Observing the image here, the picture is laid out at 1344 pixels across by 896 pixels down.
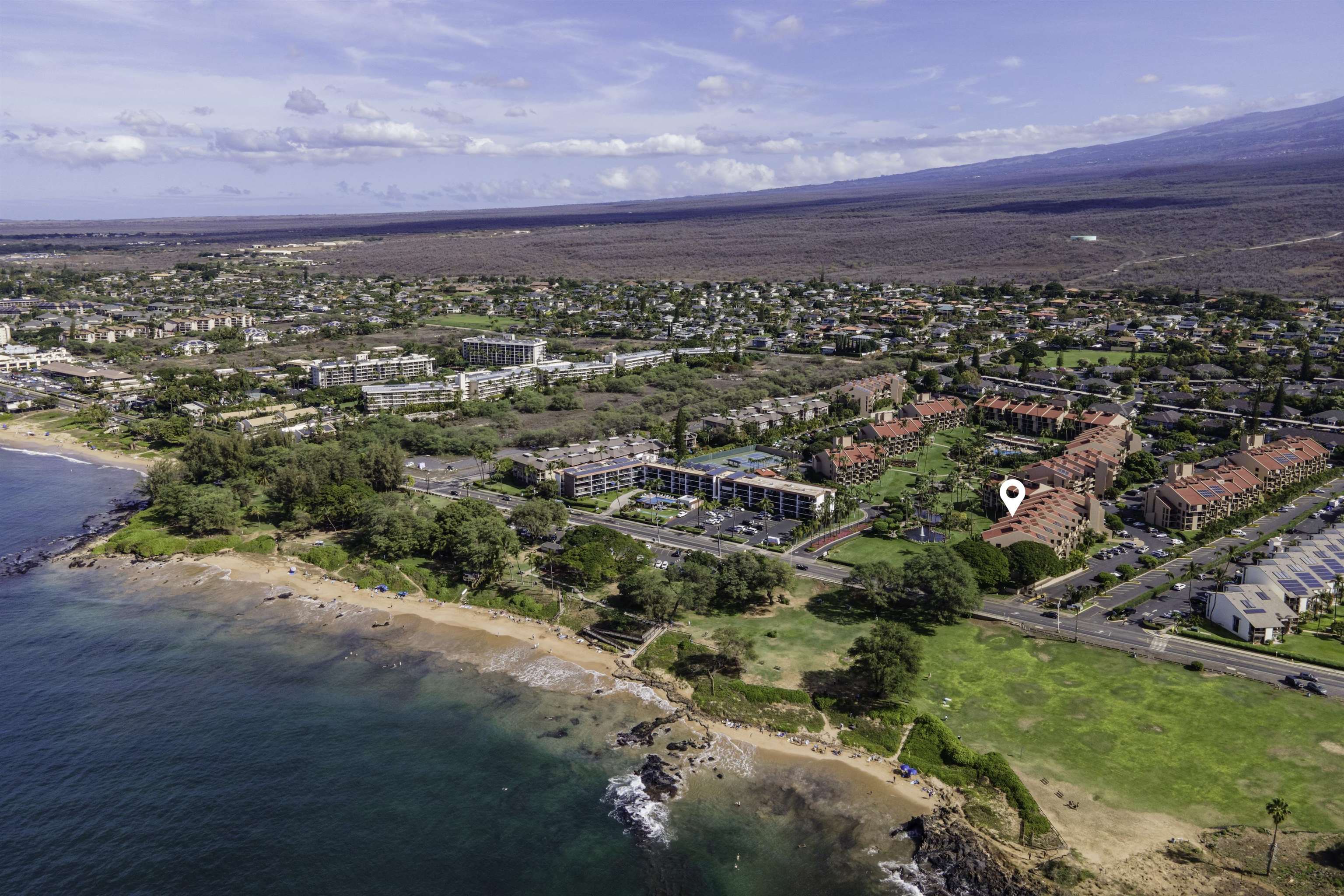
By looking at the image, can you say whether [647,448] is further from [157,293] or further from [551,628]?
[157,293]

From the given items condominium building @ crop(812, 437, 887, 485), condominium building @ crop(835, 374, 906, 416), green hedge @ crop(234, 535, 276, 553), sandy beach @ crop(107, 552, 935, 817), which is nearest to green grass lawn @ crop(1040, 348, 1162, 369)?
condominium building @ crop(835, 374, 906, 416)

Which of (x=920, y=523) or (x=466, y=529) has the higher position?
(x=466, y=529)

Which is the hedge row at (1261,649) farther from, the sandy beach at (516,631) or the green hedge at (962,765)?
the sandy beach at (516,631)

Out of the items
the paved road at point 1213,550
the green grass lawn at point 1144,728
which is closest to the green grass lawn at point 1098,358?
the paved road at point 1213,550

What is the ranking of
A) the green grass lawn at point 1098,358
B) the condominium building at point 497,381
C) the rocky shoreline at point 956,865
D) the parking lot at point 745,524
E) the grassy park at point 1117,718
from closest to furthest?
A: the rocky shoreline at point 956,865
the grassy park at point 1117,718
the parking lot at point 745,524
the condominium building at point 497,381
the green grass lawn at point 1098,358

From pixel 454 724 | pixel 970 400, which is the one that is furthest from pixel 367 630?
pixel 970 400

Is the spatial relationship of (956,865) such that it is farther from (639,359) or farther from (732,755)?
(639,359)

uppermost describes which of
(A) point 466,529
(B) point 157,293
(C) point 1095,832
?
(B) point 157,293
